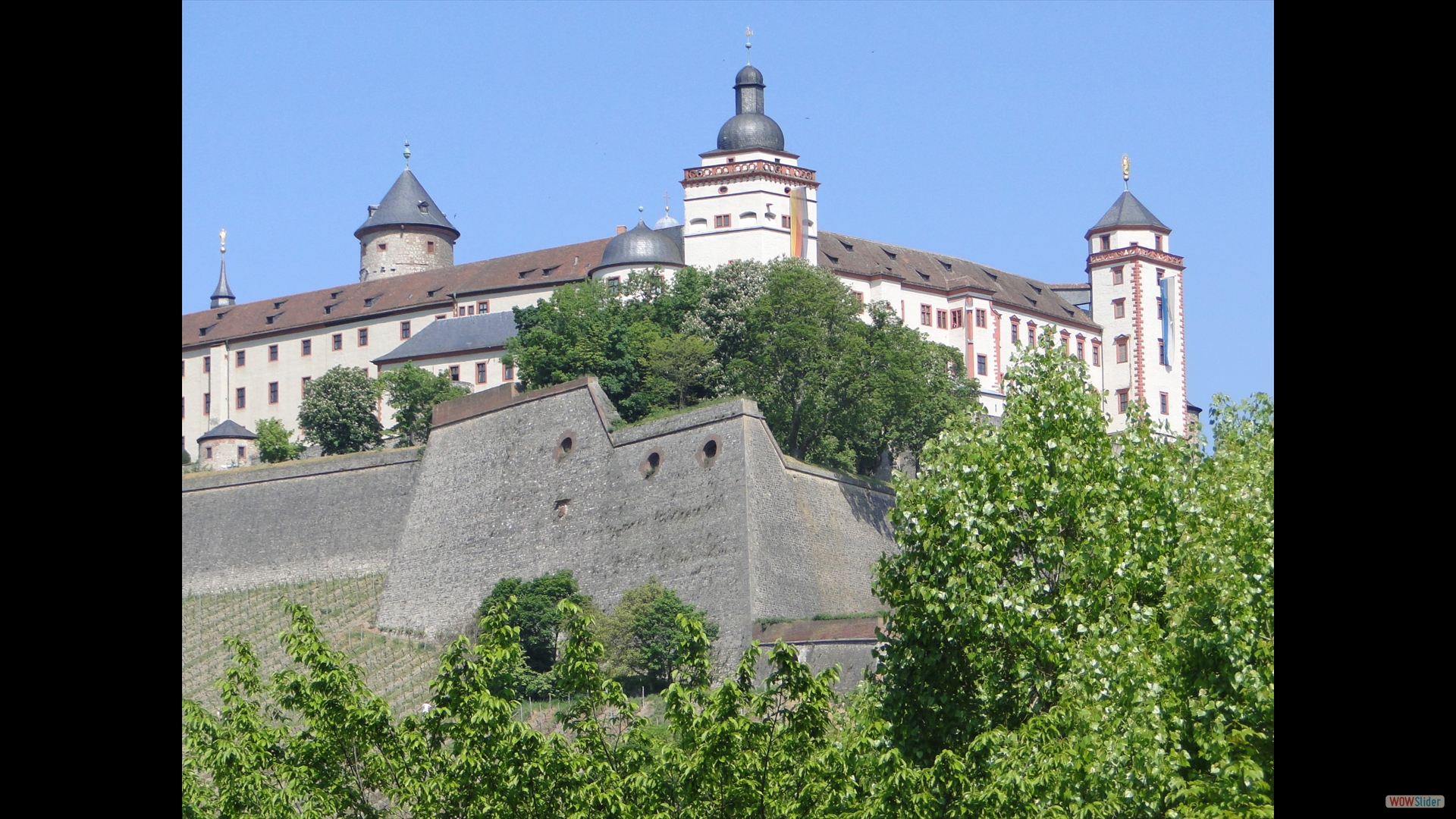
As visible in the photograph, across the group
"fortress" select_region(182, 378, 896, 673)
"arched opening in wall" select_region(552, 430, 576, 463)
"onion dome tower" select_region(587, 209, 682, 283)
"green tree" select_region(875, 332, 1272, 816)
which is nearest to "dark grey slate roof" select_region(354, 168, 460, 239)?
"onion dome tower" select_region(587, 209, 682, 283)

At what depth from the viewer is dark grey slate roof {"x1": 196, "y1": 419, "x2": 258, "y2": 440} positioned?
2884 inches

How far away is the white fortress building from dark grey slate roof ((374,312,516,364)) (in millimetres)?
93

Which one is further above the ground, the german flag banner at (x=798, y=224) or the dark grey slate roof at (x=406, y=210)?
the dark grey slate roof at (x=406, y=210)

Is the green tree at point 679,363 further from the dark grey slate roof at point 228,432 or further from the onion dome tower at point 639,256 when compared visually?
the dark grey slate roof at point 228,432

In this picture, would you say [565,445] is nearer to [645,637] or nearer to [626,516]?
[626,516]

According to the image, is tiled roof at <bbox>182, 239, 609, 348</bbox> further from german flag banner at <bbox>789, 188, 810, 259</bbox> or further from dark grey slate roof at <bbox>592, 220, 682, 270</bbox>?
german flag banner at <bbox>789, 188, 810, 259</bbox>

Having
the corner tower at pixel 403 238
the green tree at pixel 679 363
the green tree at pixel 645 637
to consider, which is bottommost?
the green tree at pixel 645 637

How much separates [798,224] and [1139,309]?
19446 millimetres

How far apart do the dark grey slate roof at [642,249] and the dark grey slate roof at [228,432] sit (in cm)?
1812

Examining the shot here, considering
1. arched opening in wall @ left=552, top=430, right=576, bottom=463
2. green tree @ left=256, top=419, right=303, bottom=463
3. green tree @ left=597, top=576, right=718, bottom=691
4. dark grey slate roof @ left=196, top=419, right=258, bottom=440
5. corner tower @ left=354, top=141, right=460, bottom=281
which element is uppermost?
corner tower @ left=354, top=141, right=460, bottom=281

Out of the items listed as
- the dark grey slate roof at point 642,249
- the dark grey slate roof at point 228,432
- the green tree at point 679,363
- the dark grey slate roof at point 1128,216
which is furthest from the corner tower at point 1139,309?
the dark grey slate roof at point 228,432

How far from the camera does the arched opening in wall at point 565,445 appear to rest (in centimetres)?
4994
